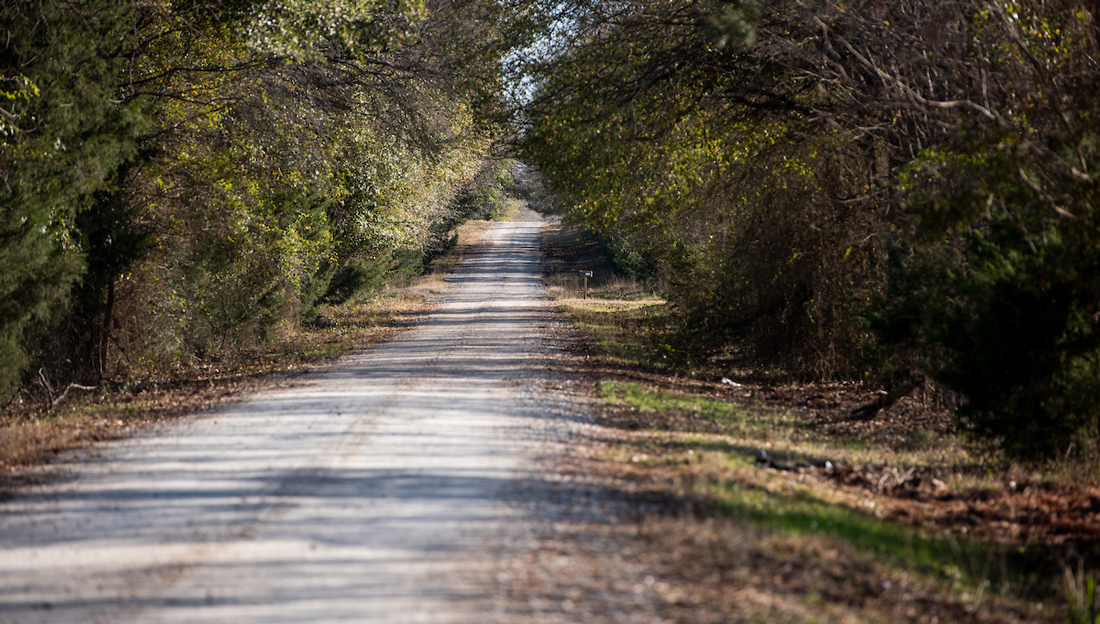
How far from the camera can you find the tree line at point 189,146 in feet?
42.9

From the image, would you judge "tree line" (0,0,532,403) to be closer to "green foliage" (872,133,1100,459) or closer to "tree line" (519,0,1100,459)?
"tree line" (519,0,1100,459)

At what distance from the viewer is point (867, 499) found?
29.3 ft

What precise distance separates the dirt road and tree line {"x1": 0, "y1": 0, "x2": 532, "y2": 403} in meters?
4.42

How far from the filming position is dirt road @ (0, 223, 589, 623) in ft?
16.5

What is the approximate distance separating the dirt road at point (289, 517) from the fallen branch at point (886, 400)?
5256mm

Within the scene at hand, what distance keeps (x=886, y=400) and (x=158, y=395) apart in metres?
10.9

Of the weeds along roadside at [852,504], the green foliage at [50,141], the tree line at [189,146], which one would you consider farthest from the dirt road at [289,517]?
the tree line at [189,146]

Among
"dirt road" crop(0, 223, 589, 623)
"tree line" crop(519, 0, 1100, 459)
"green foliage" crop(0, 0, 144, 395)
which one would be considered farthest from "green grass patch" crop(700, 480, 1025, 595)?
"green foliage" crop(0, 0, 144, 395)

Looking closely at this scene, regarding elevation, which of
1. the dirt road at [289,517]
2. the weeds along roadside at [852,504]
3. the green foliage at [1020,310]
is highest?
the green foliage at [1020,310]

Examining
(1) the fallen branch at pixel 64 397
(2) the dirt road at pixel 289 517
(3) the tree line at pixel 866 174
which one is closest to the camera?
(2) the dirt road at pixel 289 517

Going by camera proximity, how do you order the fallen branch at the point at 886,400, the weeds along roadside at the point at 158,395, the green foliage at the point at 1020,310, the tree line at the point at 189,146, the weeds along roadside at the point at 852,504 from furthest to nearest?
1. the fallen branch at the point at 886,400
2. the tree line at the point at 189,146
3. the weeds along roadside at the point at 158,395
4. the green foliage at the point at 1020,310
5. the weeds along roadside at the point at 852,504

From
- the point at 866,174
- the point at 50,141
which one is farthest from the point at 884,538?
the point at 50,141

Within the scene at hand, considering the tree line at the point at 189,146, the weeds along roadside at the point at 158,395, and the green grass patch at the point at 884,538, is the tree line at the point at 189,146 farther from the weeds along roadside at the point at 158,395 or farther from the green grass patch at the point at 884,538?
the green grass patch at the point at 884,538

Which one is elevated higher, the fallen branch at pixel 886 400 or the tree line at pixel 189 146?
the tree line at pixel 189 146
